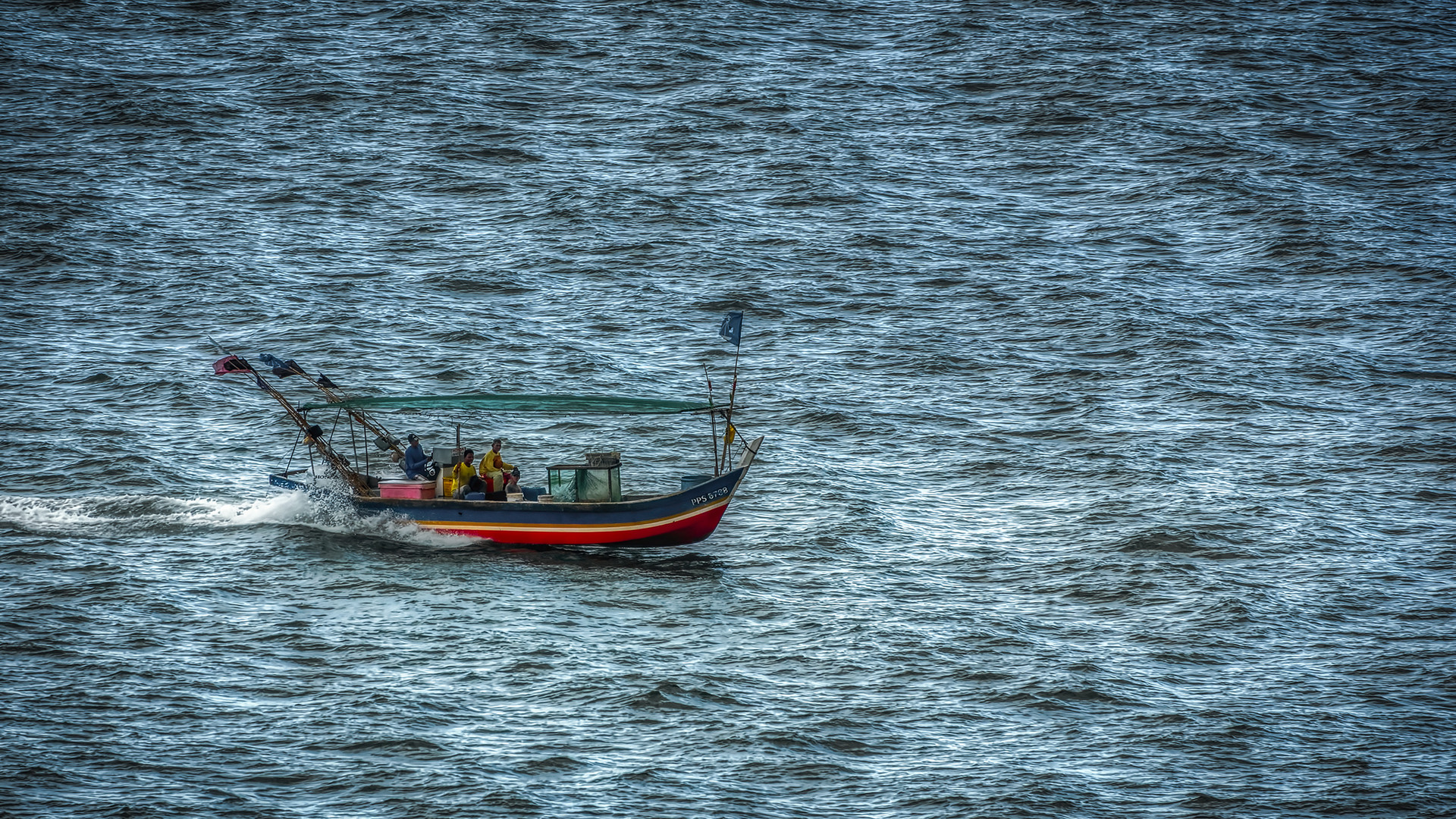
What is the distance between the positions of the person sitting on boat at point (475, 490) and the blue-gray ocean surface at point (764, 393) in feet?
4.25

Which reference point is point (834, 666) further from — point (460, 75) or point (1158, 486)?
point (460, 75)

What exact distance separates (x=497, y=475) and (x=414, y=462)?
5.91 ft

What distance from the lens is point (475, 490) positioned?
28828mm

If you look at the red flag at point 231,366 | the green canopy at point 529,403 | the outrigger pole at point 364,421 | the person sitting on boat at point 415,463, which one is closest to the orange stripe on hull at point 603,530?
the person sitting on boat at point 415,463

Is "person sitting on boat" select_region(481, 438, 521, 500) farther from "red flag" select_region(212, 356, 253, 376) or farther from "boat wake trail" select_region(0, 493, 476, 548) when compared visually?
"red flag" select_region(212, 356, 253, 376)

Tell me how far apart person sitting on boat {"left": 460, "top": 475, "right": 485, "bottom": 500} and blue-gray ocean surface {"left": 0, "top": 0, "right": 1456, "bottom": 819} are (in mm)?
1294

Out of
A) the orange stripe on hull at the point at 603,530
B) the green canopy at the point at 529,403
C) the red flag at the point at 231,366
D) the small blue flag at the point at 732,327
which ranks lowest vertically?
the orange stripe on hull at the point at 603,530

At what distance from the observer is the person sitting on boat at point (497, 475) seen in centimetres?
2873

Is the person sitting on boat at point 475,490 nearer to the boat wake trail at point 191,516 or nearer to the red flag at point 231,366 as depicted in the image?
the boat wake trail at point 191,516

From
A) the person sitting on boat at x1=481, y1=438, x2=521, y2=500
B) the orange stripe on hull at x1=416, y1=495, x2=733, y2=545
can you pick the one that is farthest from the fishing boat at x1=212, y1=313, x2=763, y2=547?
the person sitting on boat at x1=481, y1=438, x2=521, y2=500

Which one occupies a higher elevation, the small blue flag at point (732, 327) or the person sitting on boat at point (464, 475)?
the small blue flag at point (732, 327)

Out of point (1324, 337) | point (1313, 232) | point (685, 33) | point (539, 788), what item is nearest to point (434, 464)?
point (539, 788)

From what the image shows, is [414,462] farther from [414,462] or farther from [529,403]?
[529,403]

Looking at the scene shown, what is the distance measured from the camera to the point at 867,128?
190 ft
